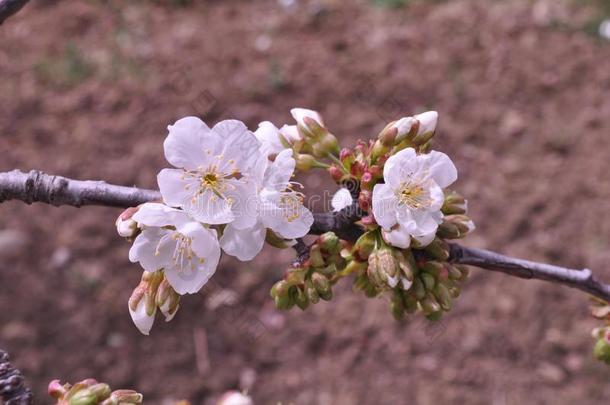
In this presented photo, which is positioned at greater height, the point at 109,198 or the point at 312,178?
the point at 109,198

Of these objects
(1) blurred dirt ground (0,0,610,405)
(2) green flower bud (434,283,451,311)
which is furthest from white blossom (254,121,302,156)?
(1) blurred dirt ground (0,0,610,405)

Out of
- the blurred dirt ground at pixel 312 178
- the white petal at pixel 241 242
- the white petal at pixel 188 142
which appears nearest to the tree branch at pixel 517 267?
the white petal at pixel 241 242

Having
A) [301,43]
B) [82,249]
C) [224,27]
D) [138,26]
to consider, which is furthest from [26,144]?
[301,43]

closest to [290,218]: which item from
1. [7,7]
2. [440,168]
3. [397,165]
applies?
[397,165]

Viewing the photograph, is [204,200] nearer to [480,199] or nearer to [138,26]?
[480,199]

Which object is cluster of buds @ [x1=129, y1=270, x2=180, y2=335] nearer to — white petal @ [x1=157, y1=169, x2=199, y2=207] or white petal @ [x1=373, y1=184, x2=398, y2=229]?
white petal @ [x1=157, y1=169, x2=199, y2=207]

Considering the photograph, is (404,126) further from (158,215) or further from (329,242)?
(158,215)
